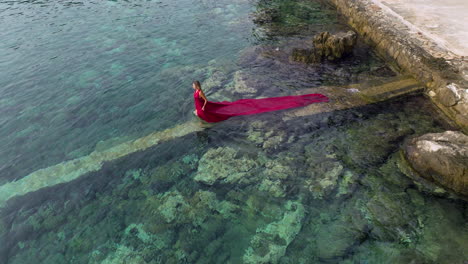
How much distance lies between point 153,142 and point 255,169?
13.3 ft

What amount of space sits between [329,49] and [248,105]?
20.6ft

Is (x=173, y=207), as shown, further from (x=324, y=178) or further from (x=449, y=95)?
(x=449, y=95)

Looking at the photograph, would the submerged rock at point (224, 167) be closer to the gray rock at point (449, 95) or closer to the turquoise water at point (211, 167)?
the turquoise water at point (211, 167)

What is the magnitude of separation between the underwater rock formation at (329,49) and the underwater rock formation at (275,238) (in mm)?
9251

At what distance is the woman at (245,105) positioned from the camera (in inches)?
419

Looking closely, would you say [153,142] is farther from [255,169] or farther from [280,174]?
[280,174]

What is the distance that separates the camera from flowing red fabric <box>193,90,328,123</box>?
1071 centimetres

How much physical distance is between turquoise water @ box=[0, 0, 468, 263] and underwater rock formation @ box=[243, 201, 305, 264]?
0.09ft

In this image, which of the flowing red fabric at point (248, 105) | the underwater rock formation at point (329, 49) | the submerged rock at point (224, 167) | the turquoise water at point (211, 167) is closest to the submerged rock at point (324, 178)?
the turquoise water at point (211, 167)

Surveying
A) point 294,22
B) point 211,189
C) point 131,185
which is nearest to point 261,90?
point 211,189

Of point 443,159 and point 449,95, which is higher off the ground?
point 449,95

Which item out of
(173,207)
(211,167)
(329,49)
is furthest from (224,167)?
(329,49)

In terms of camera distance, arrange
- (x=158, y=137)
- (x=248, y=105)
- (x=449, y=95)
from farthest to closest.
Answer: (x=248, y=105), (x=158, y=137), (x=449, y=95)

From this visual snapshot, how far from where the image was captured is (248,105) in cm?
1123
